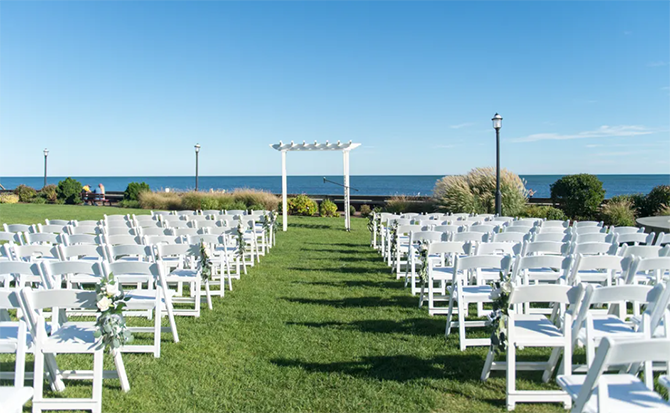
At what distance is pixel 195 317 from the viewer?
633 cm

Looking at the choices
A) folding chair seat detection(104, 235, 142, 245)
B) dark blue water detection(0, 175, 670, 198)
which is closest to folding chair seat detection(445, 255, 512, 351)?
folding chair seat detection(104, 235, 142, 245)

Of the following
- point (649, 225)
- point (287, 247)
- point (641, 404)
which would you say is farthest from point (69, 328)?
point (649, 225)

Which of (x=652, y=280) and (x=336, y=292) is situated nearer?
(x=652, y=280)

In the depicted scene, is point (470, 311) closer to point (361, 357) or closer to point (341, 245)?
point (361, 357)

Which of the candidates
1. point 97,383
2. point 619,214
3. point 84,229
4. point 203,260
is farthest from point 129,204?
point 97,383

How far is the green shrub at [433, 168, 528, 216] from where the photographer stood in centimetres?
1833

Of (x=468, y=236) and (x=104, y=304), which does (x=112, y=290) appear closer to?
(x=104, y=304)

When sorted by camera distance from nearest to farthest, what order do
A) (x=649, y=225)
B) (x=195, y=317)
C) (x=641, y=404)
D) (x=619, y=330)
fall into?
1. (x=641, y=404)
2. (x=619, y=330)
3. (x=195, y=317)
4. (x=649, y=225)

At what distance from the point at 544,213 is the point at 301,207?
9.91m

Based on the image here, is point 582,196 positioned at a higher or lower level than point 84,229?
higher

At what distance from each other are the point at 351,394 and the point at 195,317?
9.75 ft

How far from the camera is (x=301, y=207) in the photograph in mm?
22109

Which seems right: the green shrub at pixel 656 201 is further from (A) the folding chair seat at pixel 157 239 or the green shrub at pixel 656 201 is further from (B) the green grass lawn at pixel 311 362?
(A) the folding chair seat at pixel 157 239

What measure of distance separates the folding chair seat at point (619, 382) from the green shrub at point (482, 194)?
49.9 ft
